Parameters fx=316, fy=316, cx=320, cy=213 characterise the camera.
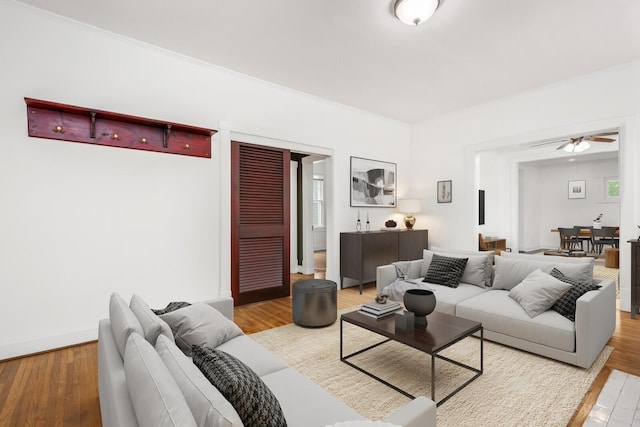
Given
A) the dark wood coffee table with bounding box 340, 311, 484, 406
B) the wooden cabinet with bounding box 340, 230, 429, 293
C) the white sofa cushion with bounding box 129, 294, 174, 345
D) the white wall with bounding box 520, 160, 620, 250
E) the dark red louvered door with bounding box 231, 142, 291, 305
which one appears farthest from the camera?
the white wall with bounding box 520, 160, 620, 250

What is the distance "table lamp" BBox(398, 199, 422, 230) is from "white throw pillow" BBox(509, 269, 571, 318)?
2884mm

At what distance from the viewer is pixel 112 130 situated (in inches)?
121

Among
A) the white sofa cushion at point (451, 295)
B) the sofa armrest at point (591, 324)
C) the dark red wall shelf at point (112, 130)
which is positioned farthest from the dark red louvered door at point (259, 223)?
the sofa armrest at point (591, 324)

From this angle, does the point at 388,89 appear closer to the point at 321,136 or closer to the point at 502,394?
the point at 321,136

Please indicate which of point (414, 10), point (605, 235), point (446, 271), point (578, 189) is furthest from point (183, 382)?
point (578, 189)

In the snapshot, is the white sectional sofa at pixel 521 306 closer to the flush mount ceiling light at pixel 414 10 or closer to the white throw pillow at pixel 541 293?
the white throw pillow at pixel 541 293

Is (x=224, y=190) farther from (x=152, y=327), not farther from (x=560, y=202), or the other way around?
(x=560, y=202)

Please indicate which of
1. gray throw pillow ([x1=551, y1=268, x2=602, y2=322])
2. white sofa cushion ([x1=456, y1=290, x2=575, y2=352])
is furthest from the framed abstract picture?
gray throw pillow ([x1=551, y1=268, x2=602, y2=322])

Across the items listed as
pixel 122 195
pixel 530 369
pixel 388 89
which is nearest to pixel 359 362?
pixel 530 369

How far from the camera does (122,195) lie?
10.5ft

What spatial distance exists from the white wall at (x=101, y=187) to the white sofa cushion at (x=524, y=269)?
10.3 ft

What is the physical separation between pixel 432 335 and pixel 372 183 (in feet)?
12.2

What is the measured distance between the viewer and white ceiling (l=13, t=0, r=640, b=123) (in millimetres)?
2734

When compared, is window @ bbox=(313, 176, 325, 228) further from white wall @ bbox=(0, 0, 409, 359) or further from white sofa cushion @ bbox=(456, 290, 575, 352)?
white sofa cushion @ bbox=(456, 290, 575, 352)
